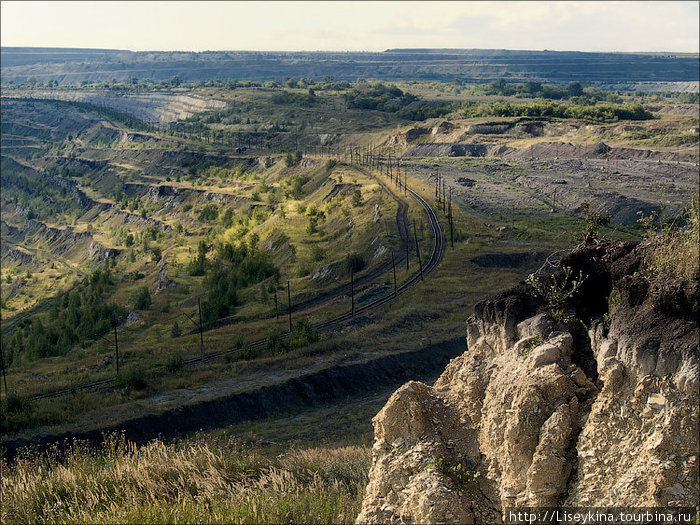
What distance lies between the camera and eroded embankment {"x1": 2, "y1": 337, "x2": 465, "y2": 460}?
37.0m

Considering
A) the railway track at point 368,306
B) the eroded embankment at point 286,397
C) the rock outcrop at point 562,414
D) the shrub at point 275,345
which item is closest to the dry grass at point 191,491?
the rock outcrop at point 562,414

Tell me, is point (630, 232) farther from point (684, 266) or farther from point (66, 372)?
point (684, 266)

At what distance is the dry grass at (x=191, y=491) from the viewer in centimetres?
1220

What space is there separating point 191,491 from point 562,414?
8687 millimetres

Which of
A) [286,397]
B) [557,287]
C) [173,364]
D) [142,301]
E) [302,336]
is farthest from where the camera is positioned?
[142,301]

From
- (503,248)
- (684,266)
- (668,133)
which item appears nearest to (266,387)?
(503,248)

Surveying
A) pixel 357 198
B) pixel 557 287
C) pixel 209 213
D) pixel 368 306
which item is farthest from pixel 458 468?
pixel 209 213

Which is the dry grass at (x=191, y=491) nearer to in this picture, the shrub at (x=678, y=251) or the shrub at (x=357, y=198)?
the shrub at (x=678, y=251)

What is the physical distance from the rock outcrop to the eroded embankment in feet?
92.9

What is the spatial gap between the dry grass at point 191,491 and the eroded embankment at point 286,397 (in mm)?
20346

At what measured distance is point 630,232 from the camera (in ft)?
210

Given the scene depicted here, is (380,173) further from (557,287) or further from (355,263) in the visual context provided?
(557,287)

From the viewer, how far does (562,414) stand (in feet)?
28.0

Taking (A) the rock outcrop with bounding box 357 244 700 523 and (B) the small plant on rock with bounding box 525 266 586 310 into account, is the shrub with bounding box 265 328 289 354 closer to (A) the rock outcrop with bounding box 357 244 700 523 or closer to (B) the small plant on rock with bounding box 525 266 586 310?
(A) the rock outcrop with bounding box 357 244 700 523
